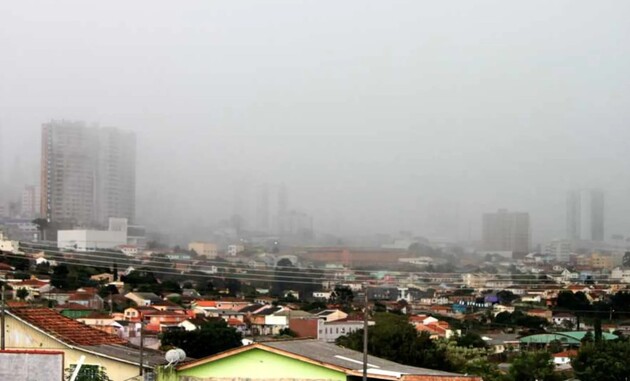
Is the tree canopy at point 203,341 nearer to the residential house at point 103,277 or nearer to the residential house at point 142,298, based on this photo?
the residential house at point 142,298

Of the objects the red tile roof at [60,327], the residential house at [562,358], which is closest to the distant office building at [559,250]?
the residential house at [562,358]

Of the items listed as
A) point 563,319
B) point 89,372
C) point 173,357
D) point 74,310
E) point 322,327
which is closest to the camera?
point 173,357

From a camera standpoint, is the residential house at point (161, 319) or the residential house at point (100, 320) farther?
the residential house at point (161, 319)

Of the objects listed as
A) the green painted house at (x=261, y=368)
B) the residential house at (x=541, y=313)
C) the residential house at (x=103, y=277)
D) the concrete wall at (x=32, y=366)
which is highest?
the concrete wall at (x=32, y=366)

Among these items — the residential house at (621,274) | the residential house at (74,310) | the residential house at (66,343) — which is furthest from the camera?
the residential house at (621,274)

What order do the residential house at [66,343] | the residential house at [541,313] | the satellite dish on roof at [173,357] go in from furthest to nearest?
the residential house at [541,313] < the residential house at [66,343] < the satellite dish on roof at [173,357]

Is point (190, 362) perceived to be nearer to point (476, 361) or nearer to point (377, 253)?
point (476, 361)

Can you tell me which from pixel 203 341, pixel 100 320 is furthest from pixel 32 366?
pixel 100 320

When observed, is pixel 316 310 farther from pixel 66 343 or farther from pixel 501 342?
pixel 66 343

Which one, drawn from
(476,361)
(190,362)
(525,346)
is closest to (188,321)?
(525,346)
